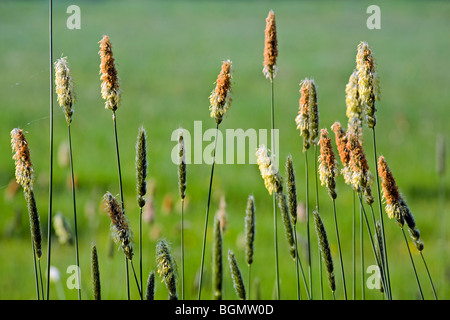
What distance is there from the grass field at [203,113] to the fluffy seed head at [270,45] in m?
0.57

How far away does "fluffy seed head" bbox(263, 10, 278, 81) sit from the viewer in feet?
4.40

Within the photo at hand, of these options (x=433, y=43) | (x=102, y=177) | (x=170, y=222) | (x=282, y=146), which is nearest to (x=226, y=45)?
Answer: (x=433, y=43)

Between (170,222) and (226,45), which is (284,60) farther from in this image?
(170,222)

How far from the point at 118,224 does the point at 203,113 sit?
5.75 m

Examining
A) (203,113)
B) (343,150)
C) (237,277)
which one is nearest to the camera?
(343,150)

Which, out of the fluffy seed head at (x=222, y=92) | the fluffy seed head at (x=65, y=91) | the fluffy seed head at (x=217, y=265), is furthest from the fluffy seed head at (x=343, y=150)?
the fluffy seed head at (x=65, y=91)

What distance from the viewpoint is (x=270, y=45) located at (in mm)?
1362

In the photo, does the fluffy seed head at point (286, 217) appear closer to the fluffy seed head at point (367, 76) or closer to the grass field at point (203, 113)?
the fluffy seed head at point (367, 76)

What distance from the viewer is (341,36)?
1211 cm

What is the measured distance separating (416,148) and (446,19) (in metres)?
7.81

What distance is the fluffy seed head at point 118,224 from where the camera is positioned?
119 centimetres

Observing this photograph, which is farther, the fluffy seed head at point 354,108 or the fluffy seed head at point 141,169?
the fluffy seed head at point 354,108

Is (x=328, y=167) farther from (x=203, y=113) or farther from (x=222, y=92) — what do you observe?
(x=203, y=113)

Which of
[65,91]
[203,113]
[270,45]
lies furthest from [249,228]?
[203,113]
